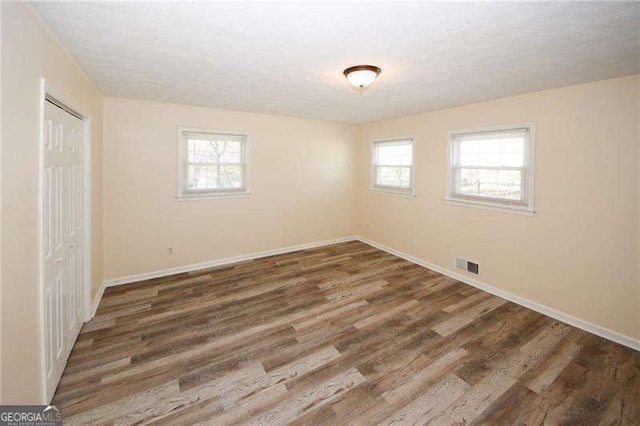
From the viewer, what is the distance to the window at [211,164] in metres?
4.21

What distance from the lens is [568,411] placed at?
1903mm

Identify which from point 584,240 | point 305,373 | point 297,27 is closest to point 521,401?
point 305,373

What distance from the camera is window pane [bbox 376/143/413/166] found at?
16.3 ft

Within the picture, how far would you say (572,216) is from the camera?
2.95 m

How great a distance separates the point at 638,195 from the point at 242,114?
4.81m

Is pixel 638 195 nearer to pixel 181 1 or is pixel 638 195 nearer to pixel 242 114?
pixel 181 1

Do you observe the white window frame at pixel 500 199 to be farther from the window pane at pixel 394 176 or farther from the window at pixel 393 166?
the window pane at pixel 394 176

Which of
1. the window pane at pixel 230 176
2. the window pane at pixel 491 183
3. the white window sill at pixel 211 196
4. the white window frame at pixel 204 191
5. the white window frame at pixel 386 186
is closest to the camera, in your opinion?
the window pane at pixel 491 183

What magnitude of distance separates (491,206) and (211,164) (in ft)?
13.4

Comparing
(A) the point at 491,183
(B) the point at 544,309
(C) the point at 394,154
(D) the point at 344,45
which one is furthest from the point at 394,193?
(D) the point at 344,45

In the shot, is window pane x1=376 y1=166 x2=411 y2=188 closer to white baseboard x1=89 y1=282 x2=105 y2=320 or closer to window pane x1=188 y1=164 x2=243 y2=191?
window pane x1=188 y1=164 x2=243 y2=191

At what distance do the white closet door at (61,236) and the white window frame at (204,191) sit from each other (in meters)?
1.43

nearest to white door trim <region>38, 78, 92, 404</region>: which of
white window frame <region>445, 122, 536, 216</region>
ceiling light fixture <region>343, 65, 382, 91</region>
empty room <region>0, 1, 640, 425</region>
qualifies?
empty room <region>0, 1, 640, 425</region>

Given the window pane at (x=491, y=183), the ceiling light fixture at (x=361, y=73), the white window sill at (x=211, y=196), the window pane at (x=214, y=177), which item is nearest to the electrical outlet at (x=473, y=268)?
the window pane at (x=491, y=183)
